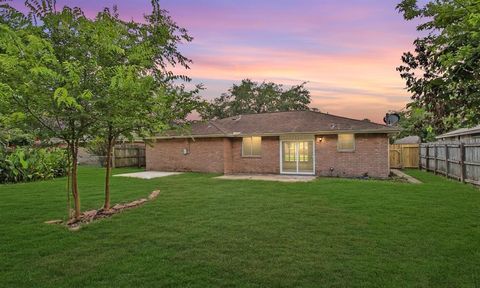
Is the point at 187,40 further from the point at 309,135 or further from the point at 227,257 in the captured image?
the point at 309,135

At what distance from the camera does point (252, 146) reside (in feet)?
61.7

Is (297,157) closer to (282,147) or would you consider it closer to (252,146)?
(282,147)

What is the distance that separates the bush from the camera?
14531 mm

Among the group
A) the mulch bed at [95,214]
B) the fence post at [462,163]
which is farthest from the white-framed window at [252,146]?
the mulch bed at [95,214]

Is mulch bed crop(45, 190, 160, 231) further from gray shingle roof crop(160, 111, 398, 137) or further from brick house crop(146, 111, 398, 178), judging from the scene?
brick house crop(146, 111, 398, 178)

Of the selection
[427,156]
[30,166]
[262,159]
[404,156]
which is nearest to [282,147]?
[262,159]

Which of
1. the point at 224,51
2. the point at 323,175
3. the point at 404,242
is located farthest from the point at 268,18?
the point at 404,242

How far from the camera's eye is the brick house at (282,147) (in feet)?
52.4

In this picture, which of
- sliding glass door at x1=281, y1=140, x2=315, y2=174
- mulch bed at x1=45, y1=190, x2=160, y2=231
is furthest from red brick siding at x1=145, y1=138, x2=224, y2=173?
mulch bed at x1=45, y1=190, x2=160, y2=231

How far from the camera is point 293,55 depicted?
16.5 meters

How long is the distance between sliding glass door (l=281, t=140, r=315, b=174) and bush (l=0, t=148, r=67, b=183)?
11.0m

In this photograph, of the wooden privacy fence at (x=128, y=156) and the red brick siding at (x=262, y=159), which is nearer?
the red brick siding at (x=262, y=159)

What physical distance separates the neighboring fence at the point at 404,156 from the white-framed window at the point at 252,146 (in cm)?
979

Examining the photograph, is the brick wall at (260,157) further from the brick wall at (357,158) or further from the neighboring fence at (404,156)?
the neighboring fence at (404,156)
